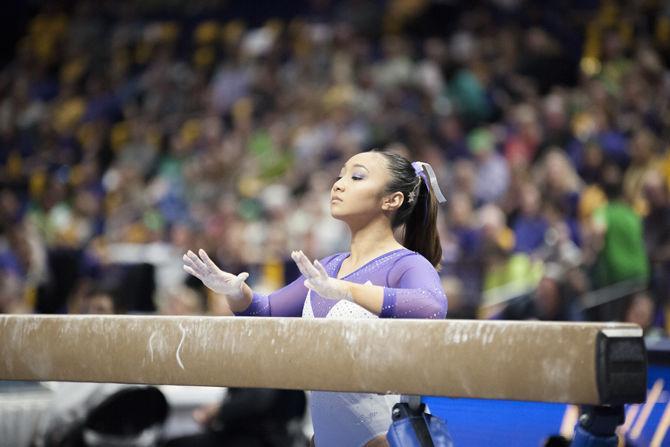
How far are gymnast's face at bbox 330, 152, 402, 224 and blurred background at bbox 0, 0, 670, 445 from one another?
2.04 meters

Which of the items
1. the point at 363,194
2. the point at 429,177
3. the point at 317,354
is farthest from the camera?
the point at 429,177

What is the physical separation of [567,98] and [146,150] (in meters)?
4.73

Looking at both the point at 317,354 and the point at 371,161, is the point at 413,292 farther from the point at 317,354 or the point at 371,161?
the point at 371,161

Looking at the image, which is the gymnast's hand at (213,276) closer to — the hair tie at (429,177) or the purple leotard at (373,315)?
the purple leotard at (373,315)

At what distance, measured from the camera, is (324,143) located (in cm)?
852

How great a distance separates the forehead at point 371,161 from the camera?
271 centimetres

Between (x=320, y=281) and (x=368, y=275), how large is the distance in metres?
0.35

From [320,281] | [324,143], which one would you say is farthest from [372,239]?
[324,143]

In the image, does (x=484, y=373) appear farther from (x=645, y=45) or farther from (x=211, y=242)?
(x=645, y=45)

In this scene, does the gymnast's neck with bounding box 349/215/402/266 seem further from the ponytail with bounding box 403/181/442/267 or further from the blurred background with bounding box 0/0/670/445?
the blurred background with bounding box 0/0/670/445

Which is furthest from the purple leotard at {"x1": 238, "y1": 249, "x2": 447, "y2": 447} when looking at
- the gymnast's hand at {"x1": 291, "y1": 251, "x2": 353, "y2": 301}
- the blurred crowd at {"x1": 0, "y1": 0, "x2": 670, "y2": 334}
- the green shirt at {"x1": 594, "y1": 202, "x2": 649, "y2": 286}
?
the green shirt at {"x1": 594, "y1": 202, "x2": 649, "y2": 286}

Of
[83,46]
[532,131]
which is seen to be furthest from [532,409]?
[83,46]

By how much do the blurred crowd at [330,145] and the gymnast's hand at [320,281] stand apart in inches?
88.9

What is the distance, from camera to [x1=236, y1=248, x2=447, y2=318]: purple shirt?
2.37m
